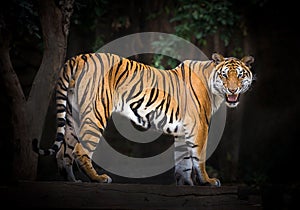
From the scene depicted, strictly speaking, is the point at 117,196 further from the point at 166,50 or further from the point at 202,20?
the point at 202,20

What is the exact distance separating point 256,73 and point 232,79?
256 centimetres

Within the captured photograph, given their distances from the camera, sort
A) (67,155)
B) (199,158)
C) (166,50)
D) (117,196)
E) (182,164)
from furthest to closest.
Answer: (166,50) → (182,164) → (199,158) → (67,155) → (117,196)

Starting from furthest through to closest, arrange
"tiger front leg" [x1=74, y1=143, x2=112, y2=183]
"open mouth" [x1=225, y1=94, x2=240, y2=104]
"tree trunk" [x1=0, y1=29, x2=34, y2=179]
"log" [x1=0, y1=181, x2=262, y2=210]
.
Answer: "tree trunk" [x1=0, y1=29, x2=34, y2=179], "open mouth" [x1=225, y1=94, x2=240, y2=104], "tiger front leg" [x1=74, y1=143, x2=112, y2=183], "log" [x1=0, y1=181, x2=262, y2=210]

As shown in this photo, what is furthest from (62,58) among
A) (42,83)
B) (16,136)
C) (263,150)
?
(263,150)

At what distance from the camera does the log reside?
365 cm

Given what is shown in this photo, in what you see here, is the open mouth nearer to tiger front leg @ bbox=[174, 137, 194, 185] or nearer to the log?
tiger front leg @ bbox=[174, 137, 194, 185]

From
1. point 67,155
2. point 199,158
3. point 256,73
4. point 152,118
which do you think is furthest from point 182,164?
point 256,73

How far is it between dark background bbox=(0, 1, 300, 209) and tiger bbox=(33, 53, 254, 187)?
7.34 feet

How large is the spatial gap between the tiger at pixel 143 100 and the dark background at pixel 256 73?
2239 millimetres

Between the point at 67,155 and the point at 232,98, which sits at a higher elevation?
the point at 232,98

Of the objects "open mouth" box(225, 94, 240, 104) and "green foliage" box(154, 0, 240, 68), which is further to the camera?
"green foliage" box(154, 0, 240, 68)

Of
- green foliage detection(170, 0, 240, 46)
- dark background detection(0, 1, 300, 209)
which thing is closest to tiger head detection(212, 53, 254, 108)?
green foliage detection(170, 0, 240, 46)

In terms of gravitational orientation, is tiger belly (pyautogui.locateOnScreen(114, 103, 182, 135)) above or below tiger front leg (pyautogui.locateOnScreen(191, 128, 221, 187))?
above

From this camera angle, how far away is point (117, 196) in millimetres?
3793
